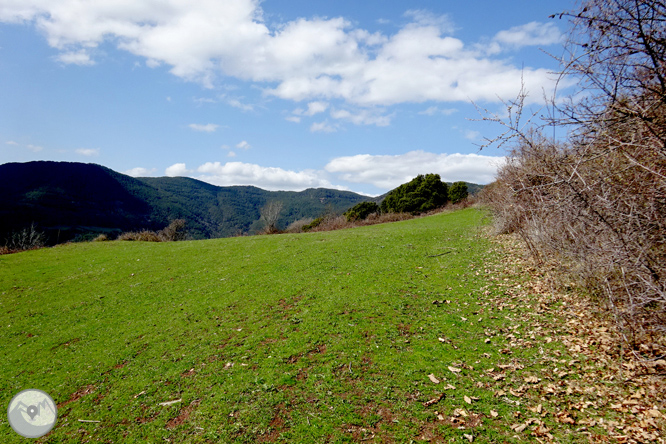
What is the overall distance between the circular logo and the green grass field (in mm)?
178

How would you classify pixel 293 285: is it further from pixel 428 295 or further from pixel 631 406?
pixel 631 406

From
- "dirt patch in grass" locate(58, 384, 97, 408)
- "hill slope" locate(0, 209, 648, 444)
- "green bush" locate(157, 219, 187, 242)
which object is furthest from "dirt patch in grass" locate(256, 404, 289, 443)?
"green bush" locate(157, 219, 187, 242)

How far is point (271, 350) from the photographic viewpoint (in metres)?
7.60

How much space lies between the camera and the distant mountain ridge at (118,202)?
92.9m

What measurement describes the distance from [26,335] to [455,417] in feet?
45.0

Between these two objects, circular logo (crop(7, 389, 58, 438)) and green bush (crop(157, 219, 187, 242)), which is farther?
green bush (crop(157, 219, 187, 242))

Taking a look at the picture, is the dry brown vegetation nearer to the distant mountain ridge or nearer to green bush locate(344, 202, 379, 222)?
green bush locate(344, 202, 379, 222)

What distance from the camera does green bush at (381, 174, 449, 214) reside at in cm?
5394

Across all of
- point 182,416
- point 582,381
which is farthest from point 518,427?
point 182,416

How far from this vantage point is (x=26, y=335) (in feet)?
34.9

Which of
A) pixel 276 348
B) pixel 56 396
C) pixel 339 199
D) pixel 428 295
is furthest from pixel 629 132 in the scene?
pixel 339 199

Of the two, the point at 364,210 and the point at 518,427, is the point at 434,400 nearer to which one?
the point at 518,427

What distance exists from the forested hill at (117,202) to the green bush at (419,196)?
26374mm

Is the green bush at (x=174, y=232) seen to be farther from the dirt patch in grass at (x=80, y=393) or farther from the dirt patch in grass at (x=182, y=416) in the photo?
the dirt patch in grass at (x=182, y=416)
